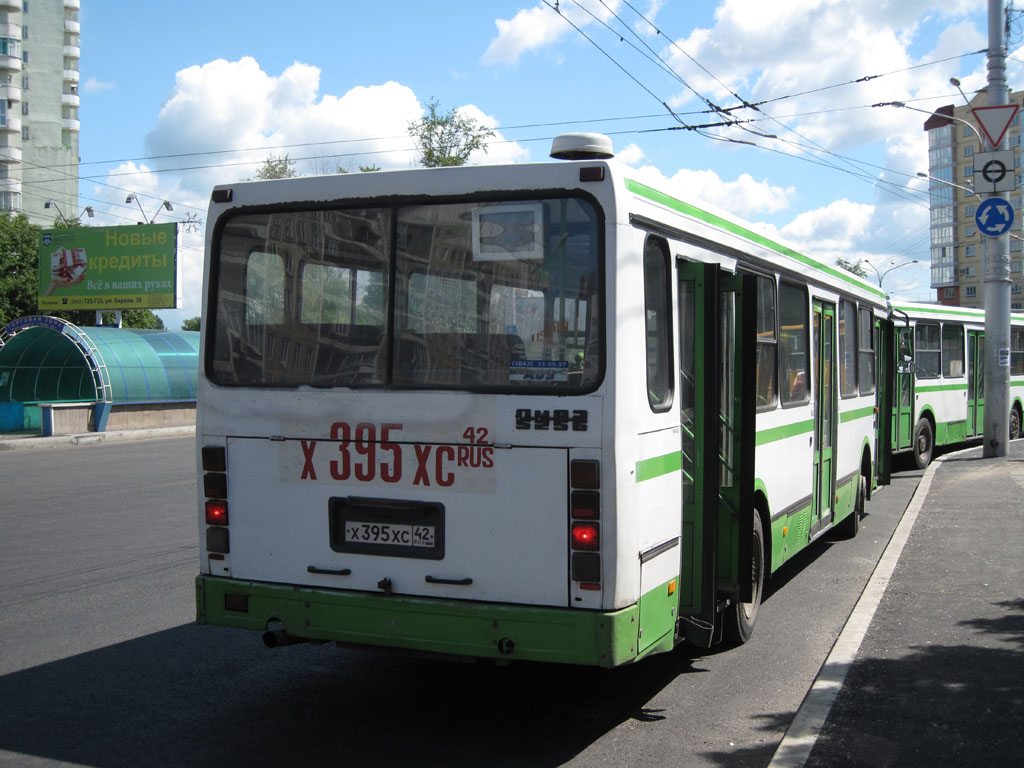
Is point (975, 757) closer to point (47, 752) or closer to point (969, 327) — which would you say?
point (47, 752)

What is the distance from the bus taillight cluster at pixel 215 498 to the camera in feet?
17.8

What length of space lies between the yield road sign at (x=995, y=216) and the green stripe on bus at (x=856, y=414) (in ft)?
21.6

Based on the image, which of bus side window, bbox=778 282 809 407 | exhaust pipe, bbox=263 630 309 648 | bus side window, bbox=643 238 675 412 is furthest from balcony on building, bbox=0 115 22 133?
bus side window, bbox=643 238 675 412

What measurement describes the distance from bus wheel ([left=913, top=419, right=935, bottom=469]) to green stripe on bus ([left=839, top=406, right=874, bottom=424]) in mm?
6862

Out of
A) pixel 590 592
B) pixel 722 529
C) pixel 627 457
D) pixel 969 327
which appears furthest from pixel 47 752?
pixel 969 327

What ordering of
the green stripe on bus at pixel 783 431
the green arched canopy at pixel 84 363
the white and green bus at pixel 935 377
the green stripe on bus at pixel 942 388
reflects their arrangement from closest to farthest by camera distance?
1. the green stripe on bus at pixel 783 431
2. the white and green bus at pixel 935 377
3. the green stripe on bus at pixel 942 388
4. the green arched canopy at pixel 84 363

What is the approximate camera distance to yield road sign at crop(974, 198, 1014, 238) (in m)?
16.4

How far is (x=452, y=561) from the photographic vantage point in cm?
493

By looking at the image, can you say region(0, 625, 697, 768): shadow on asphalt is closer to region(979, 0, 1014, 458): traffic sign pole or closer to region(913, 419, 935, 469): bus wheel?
region(913, 419, 935, 469): bus wheel

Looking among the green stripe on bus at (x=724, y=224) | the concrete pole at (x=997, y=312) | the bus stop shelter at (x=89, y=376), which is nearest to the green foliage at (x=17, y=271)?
the bus stop shelter at (x=89, y=376)

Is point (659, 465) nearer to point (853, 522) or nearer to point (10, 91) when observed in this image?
point (853, 522)

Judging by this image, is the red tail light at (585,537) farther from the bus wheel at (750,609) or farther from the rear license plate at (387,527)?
the bus wheel at (750,609)

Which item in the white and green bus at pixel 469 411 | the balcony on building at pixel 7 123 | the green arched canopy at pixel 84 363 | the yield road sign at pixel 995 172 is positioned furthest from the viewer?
the balcony on building at pixel 7 123

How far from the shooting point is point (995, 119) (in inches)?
653
